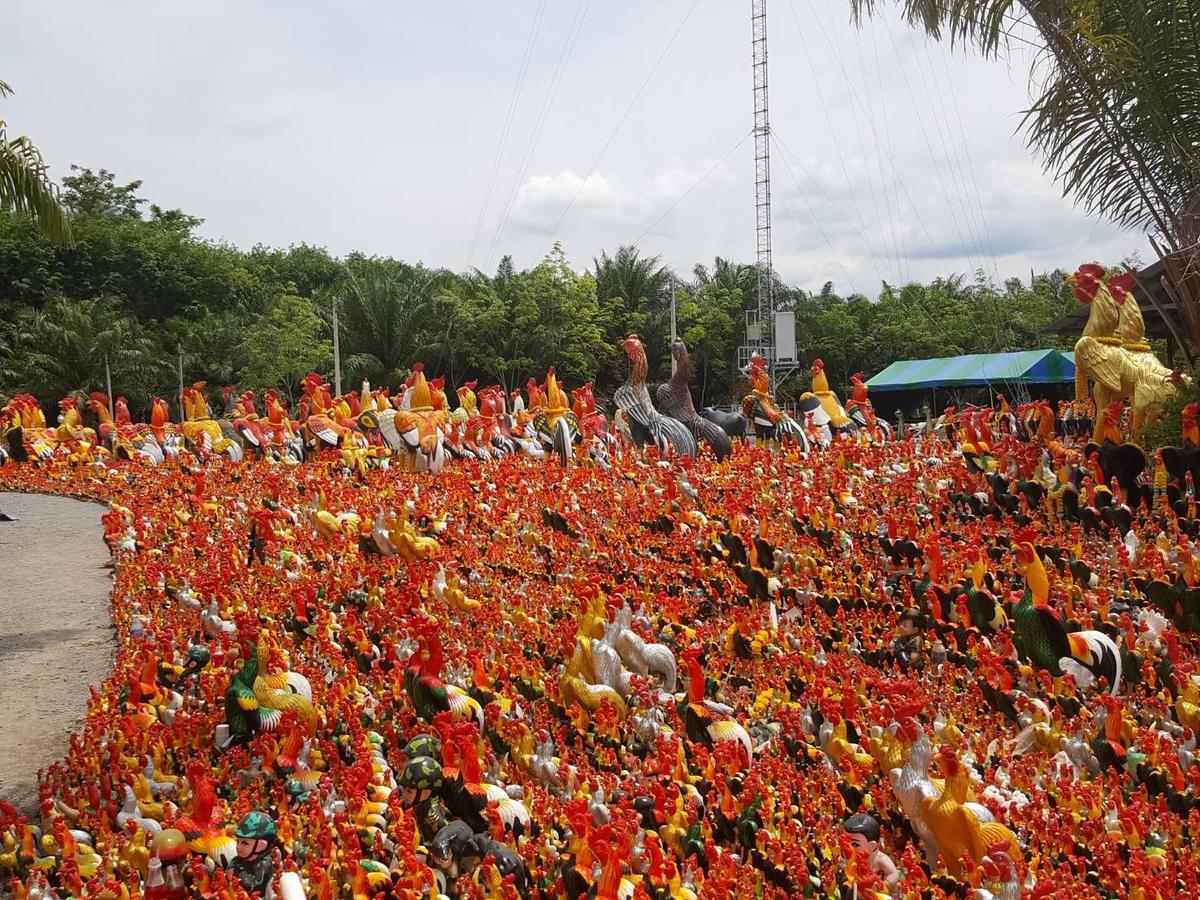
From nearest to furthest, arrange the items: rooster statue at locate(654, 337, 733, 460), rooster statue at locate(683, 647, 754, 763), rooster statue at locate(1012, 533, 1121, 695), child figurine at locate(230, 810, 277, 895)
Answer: child figurine at locate(230, 810, 277, 895), rooster statue at locate(683, 647, 754, 763), rooster statue at locate(1012, 533, 1121, 695), rooster statue at locate(654, 337, 733, 460)

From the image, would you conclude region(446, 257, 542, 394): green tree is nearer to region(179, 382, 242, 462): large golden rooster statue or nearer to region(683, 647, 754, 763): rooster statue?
region(179, 382, 242, 462): large golden rooster statue

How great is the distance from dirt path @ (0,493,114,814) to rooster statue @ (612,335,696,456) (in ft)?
22.9

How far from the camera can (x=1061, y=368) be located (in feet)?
80.9

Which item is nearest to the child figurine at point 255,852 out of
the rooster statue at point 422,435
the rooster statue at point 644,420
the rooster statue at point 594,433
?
the rooster statue at point 422,435

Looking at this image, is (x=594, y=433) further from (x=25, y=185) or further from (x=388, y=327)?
(x=388, y=327)

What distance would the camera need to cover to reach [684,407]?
14.4 m

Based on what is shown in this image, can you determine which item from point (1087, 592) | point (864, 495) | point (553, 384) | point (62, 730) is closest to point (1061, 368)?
point (553, 384)

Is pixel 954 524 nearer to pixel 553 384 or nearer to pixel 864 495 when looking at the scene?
pixel 864 495

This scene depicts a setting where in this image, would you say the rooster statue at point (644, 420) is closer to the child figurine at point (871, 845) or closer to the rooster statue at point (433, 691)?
the rooster statue at point (433, 691)

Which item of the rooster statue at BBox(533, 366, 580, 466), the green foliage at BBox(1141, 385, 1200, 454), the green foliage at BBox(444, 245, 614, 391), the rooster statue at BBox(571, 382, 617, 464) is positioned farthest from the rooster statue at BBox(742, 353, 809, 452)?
the green foliage at BBox(444, 245, 614, 391)

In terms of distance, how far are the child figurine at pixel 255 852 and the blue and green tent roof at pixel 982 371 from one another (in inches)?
810

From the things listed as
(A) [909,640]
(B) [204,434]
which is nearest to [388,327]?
(B) [204,434]

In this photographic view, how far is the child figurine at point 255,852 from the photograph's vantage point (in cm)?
370

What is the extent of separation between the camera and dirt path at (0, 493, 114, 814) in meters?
5.42
